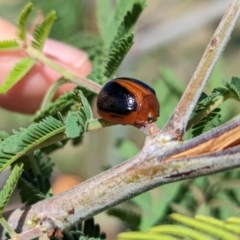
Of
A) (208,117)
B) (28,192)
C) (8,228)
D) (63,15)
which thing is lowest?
(8,228)

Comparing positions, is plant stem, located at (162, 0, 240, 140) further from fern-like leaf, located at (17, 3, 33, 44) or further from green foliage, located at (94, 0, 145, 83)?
fern-like leaf, located at (17, 3, 33, 44)

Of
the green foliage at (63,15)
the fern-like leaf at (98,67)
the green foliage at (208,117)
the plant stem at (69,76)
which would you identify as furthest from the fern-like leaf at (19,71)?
the green foliage at (63,15)

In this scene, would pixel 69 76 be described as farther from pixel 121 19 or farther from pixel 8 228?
pixel 8 228

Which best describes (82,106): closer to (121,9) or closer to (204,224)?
(204,224)

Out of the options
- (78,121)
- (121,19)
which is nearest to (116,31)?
(121,19)

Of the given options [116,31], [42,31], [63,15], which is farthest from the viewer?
[63,15]

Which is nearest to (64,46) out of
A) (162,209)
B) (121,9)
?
(121,9)
